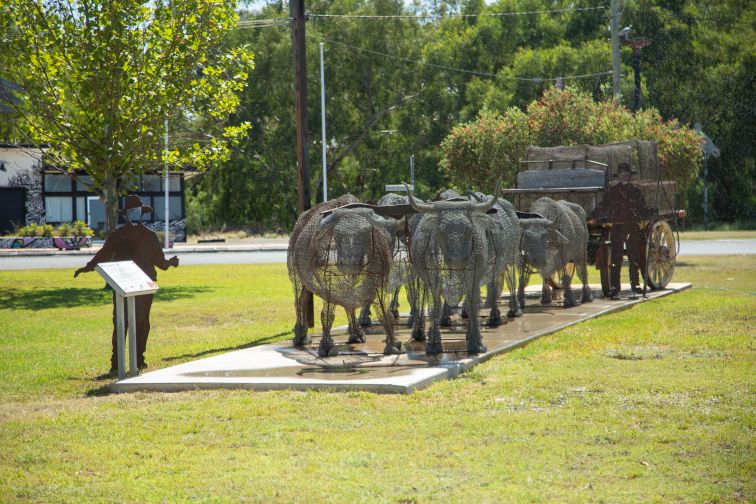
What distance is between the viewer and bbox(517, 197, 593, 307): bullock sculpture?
15.7 metres

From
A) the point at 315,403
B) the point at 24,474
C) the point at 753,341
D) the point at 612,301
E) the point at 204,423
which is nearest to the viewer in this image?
the point at 24,474

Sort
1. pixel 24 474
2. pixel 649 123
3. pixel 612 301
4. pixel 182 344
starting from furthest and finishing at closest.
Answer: pixel 649 123 < pixel 612 301 < pixel 182 344 < pixel 24 474

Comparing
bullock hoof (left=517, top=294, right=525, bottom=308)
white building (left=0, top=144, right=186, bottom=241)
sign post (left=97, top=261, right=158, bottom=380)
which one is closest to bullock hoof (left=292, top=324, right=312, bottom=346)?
sign post (left=97, top=261, right=158, bottom=380)

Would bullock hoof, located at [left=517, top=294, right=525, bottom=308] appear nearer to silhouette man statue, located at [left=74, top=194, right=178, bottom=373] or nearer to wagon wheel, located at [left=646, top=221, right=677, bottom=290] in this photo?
wagon wheel, located at [left=646, top=221, right=677, bottom=290]

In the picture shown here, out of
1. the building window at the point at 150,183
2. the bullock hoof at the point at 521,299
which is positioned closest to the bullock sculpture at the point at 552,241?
the bullock hoof at the point at 521,299

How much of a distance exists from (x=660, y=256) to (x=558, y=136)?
8643 mm

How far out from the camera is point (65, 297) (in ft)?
71.1

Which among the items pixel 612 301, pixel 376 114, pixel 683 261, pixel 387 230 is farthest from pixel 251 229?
pixel 387 230

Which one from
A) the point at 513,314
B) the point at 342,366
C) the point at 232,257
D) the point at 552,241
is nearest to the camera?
the point at 342,366

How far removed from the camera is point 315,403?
9.19m

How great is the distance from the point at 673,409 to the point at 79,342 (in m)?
9.08

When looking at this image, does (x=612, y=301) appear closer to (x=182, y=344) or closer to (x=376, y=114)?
(x=182, y=344)

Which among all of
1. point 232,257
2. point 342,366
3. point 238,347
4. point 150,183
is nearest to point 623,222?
point 238,347

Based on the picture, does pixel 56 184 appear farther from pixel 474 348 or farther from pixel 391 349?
pixel 474 348
